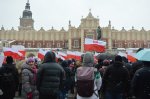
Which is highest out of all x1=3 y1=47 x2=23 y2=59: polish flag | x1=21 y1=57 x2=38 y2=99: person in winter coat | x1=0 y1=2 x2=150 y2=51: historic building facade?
x1=0 y1=2 x2=150 y2=51: historic building facade

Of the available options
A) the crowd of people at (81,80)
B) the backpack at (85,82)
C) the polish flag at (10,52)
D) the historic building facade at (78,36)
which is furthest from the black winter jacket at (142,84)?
the historic building facade at (78,36)

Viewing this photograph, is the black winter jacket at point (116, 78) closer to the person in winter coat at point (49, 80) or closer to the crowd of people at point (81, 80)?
the crowd of people at point (81, 80)

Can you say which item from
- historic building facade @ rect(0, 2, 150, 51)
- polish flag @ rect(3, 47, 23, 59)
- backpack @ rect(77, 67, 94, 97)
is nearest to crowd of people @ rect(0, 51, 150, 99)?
backpack @ rect(77, 67, 94, 97)

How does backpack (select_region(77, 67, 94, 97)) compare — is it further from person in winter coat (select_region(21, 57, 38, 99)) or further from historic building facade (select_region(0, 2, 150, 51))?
historic building facade (select_region(0, 2, 150, 51))

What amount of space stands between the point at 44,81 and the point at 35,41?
67705mm

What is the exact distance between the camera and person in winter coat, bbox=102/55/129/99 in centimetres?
816

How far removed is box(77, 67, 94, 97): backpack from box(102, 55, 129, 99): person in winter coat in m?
0.87

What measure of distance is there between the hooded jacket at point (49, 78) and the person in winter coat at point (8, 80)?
107 centimetres

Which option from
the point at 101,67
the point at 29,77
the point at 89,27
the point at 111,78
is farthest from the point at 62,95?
the point at 89,27

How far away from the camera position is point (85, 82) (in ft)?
24.2

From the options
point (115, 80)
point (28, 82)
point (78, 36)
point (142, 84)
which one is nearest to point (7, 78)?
point (28, 82)

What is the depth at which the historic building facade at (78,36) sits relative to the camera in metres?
71.1

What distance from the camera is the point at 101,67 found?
425 inches

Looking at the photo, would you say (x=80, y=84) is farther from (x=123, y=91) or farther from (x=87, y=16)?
(x=87, y=16)
